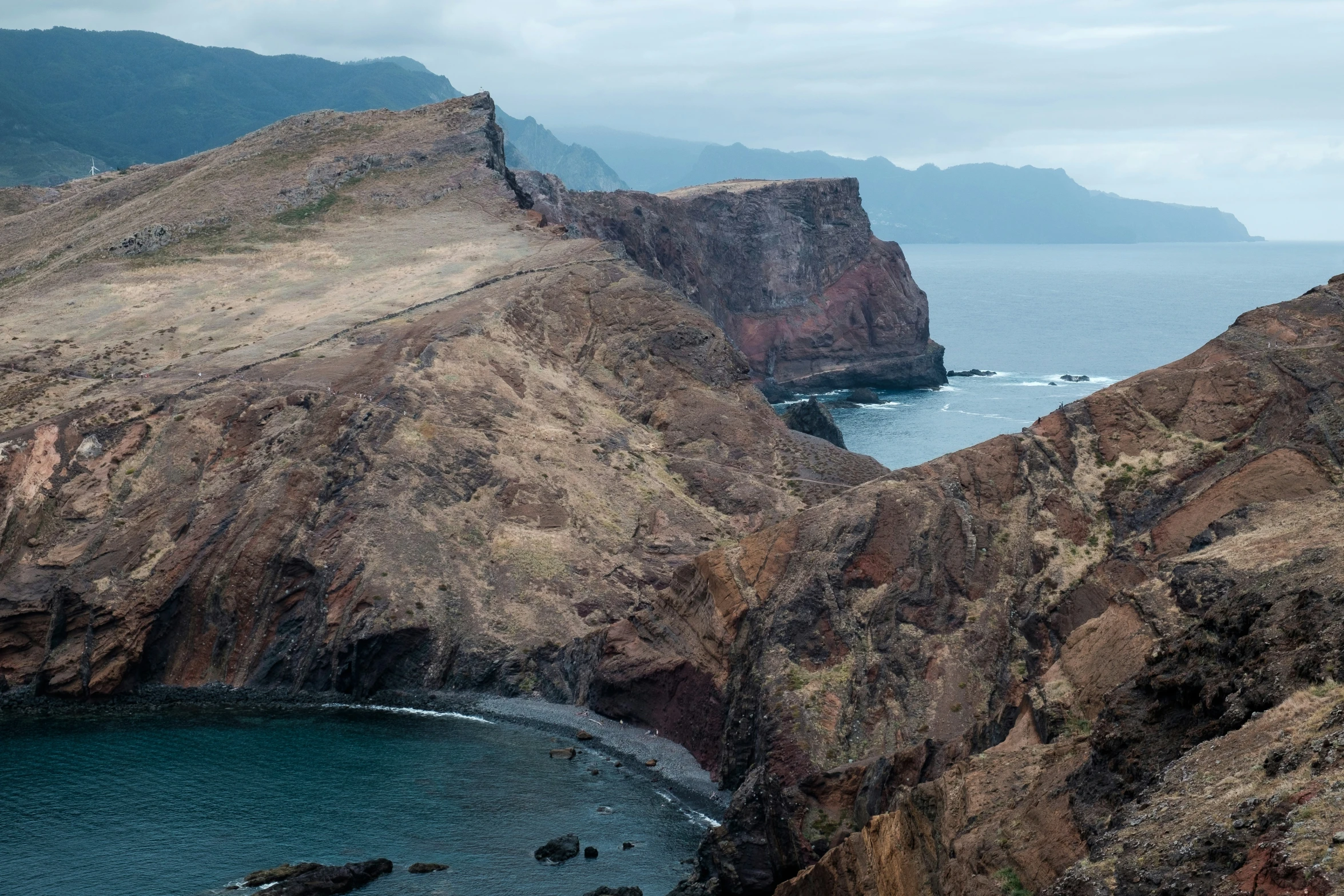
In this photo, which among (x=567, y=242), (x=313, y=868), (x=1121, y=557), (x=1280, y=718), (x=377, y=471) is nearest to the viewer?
(x=1280, y=718)

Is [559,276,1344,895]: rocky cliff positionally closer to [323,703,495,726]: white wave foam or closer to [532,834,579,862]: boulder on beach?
[532,834,579,862]: boulder on beach

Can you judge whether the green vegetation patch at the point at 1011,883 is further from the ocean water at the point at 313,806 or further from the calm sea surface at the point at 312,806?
the calm sea surface at the point at 312,806

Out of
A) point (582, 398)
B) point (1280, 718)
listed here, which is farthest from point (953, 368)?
point (1280, 718)

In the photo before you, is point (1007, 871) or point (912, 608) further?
point (912, 608)

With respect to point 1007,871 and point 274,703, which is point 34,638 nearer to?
point 274,703

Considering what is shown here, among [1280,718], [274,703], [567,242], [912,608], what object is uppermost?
[567,242]

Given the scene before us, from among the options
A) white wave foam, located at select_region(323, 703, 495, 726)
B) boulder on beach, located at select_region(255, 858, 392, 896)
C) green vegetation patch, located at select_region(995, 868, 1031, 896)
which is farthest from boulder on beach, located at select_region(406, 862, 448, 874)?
green vegetation patch, located at select_region(995, 868, 1031, 896)
